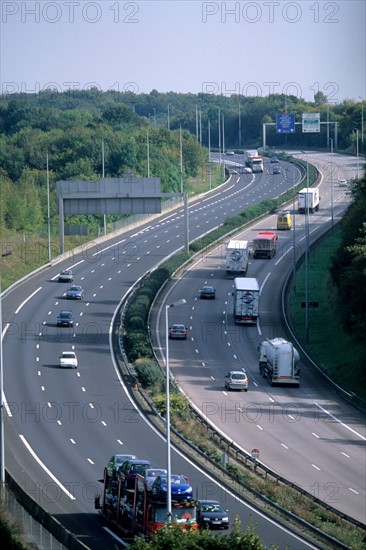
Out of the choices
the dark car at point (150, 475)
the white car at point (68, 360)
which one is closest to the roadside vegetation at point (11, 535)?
the dark car at point (150, 475)

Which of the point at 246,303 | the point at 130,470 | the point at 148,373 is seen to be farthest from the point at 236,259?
the point at 130,470

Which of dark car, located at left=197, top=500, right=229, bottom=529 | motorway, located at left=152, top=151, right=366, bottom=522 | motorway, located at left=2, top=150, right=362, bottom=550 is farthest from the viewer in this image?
motorway, located at left=152, top=151, right=366, bottom=522

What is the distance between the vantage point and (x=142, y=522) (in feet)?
96.0

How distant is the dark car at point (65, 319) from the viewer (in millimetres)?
63375

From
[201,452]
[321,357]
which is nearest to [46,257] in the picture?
[321,357]

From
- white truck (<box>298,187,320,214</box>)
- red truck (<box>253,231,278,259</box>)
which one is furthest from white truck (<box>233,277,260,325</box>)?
white truck (<box>298,187,320,214</box>)

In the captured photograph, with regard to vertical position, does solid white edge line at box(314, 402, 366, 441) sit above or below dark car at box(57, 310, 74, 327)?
below

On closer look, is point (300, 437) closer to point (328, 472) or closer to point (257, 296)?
point (328, 472)

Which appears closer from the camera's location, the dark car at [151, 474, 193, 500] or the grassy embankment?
the dark car at [151, 474, 193, 500]

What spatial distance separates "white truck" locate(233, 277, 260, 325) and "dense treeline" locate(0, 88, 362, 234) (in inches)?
1269

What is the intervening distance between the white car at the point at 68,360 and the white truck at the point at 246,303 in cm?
1215

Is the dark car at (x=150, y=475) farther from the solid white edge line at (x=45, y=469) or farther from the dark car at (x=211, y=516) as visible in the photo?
the solid white edge line at (x=45, y=469)

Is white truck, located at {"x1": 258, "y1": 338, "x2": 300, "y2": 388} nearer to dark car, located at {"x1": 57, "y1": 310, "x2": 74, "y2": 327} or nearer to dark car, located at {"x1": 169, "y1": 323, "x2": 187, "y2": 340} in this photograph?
dark car, located at {"x1": 169, "y1": 323, "x2": 187, "y2": 340}

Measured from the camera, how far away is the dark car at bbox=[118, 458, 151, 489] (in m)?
30.8
